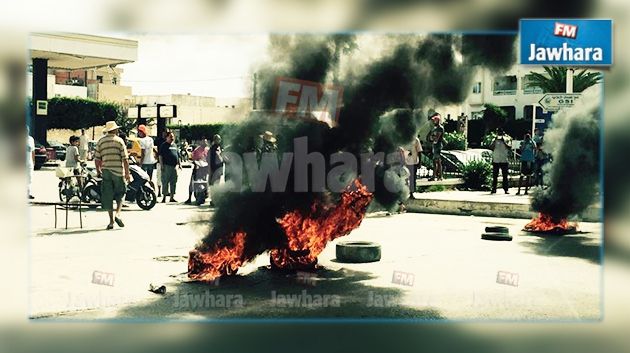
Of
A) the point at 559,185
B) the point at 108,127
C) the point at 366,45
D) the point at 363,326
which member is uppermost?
the point at 366,45

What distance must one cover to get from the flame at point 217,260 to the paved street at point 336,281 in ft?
0.53

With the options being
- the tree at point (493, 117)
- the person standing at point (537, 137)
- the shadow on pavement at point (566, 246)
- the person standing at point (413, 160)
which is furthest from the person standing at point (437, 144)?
the shadow on pavement at point (566, 246)

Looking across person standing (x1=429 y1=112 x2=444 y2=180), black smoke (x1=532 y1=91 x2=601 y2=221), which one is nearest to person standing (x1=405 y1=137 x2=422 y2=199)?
person standing (x1=429 y1=112 x2=444 y2=180)

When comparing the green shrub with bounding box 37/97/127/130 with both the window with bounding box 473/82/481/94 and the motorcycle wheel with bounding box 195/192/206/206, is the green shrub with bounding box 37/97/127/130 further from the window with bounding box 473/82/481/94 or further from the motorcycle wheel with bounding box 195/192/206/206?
the window with bounding box 473/82/481/94

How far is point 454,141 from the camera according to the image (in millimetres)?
14547

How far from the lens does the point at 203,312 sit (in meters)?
5.36

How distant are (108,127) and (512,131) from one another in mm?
9309

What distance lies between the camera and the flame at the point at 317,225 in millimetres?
6320

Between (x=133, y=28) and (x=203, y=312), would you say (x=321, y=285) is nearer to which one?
(x=203, y=312)

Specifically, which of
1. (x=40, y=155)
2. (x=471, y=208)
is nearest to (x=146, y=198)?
(x=40, y=155)

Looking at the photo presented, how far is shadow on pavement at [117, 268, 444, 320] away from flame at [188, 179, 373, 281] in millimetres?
187

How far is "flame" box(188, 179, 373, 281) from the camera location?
20.4ft

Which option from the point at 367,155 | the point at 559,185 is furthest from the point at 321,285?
the point at 559,185

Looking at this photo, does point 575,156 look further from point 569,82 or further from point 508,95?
point 508,95
